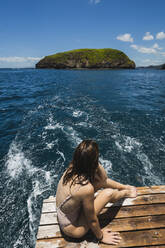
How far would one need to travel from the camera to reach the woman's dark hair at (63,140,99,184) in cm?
225

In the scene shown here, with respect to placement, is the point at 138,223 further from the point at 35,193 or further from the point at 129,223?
the point at 35,193

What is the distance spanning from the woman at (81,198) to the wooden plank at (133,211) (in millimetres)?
441

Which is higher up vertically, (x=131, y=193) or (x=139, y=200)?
(x=131, y=193)

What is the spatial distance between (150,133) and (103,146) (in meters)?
3.50

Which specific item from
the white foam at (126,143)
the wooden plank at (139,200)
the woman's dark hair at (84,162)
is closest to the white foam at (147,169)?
the white foam at (126,143)

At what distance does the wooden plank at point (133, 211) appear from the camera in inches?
126

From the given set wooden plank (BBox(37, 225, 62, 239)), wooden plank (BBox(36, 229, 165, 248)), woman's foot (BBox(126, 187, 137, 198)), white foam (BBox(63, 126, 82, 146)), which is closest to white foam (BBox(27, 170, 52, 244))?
wooden plank (BBox(37, 225, 62, 239))

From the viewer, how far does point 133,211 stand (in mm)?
3291

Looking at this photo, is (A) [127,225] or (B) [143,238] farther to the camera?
(A) [127,225]

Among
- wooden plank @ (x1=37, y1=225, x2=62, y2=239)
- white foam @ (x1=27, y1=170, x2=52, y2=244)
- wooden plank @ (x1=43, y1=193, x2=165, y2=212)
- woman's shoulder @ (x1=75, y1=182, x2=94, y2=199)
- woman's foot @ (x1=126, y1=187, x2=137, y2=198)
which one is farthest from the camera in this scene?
white foam @ (x1=27, y1=170, x2=52, y2=244)

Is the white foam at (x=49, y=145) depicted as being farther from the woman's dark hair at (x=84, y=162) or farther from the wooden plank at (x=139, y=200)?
the woman's dark hair at (x=84, y=162)

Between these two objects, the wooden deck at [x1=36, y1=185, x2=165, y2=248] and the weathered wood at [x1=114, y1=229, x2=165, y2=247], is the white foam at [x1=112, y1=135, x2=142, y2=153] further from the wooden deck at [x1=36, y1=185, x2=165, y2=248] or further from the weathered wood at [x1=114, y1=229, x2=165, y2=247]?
the weathered wood at [x1=114, y1=229, x2=165, y2=247]

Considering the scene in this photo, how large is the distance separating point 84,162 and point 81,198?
1.82ft

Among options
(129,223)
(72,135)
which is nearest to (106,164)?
(72,135)
